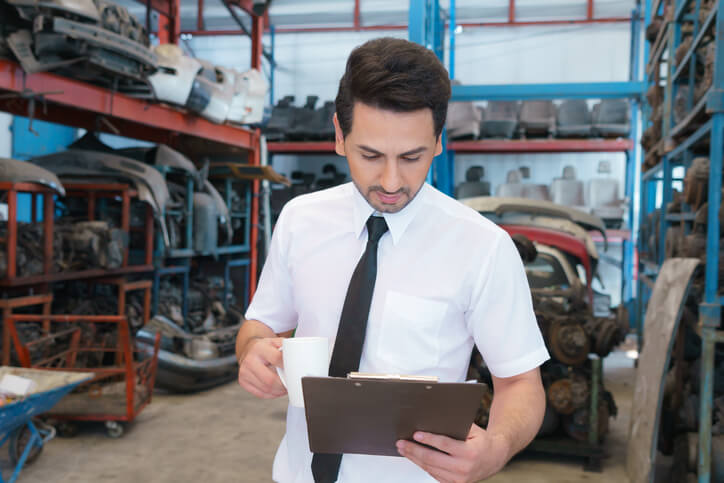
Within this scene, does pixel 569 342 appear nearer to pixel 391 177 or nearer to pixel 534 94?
pixel 534 94

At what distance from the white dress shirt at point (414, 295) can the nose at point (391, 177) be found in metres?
0.10

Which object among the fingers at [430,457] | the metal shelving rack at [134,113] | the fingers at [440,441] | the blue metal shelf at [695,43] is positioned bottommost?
the fingers at [430,457]

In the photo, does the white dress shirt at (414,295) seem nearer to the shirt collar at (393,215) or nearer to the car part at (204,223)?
the shirt collar at (393,215)

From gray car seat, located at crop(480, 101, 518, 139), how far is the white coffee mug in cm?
1049

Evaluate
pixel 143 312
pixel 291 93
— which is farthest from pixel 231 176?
pixel 291 93

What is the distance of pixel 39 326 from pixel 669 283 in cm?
461

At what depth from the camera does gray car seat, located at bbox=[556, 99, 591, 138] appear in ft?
37.3

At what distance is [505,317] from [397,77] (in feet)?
1.83

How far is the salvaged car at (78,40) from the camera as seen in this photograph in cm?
436

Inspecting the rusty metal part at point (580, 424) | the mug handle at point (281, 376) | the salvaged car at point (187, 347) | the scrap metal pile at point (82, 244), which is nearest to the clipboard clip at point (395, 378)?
the mug handle at point (281, 376)

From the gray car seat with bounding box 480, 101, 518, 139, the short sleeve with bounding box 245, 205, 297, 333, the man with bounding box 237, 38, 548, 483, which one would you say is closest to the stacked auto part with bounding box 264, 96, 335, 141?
the gray car seat with bounding box 480, 101, 518, 139

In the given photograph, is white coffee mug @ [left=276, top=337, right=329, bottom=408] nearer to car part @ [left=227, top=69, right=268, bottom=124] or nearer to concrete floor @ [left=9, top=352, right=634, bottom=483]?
concrete floor @ [left=9, top=352, right=634, bottom=483]

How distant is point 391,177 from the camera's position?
1.39 m

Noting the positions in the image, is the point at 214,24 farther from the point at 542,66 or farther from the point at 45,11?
the point at 45,11
